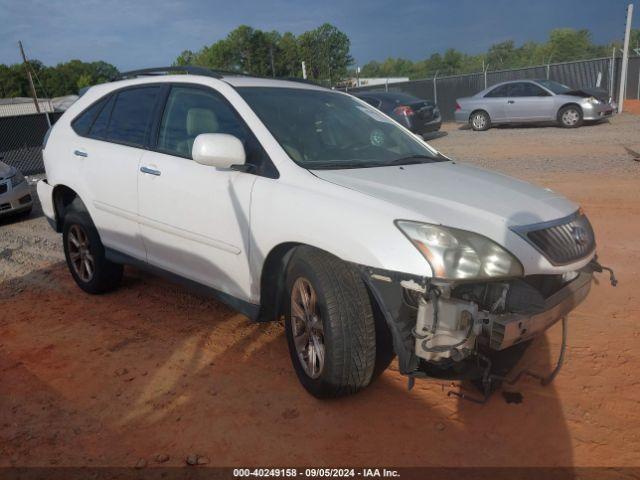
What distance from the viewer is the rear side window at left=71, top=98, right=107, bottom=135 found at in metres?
4.74

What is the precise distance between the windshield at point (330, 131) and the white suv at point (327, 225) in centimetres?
2

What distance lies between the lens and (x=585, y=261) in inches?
114

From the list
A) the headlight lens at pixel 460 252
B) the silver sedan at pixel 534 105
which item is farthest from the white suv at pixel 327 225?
the silver sedan at pixel 534 105

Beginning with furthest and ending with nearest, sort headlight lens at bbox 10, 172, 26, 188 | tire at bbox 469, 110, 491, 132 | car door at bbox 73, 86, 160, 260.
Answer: tire at bbox 469, 110, 491, 132 < headlight lens at bbox 10, 172, 26, 188 < car door at bbox 73, 86, 160, 260

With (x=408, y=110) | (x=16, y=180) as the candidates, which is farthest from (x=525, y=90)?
(x=16, y=180)

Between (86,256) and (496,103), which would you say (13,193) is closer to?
(86,256)

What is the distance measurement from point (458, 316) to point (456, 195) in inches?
29.1

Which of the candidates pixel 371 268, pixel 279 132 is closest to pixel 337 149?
pixel 279 132

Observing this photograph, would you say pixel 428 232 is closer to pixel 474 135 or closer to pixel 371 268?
pixel 371 268

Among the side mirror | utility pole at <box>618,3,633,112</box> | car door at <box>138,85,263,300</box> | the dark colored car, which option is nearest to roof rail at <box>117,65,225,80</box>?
car door at <box>138,85,263,300</box>

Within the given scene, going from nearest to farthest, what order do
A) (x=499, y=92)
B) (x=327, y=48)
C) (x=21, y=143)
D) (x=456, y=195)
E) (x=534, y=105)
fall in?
(x=456, y=195)
(x=21, y=143)
(x=534, y=105)
(x=499, y=92)
(x=327, y=48)

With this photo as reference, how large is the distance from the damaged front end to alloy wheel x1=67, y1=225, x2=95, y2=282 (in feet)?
10.2

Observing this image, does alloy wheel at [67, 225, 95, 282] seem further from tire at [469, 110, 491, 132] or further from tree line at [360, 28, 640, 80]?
tree line at [360, 28, 640, 80]

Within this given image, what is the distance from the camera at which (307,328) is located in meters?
3.07
